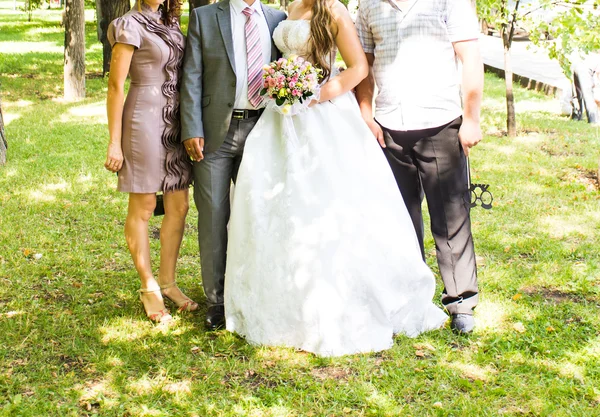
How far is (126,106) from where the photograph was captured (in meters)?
4.07

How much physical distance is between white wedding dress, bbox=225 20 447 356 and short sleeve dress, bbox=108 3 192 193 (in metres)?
0.50

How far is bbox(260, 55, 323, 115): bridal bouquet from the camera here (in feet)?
12.1

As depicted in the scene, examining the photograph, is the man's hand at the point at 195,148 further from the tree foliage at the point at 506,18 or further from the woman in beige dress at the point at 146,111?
the tree foliage at the point at 506,18

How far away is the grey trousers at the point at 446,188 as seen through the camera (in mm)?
4020

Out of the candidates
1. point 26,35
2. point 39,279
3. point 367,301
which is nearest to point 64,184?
point 39,279

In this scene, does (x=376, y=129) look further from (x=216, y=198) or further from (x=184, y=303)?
(x=184, y=303)

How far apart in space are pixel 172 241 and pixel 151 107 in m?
0.92

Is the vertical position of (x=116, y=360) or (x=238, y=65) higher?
(x=238, y=65)

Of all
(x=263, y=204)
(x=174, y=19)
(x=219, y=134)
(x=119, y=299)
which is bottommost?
(x=119, y=299)

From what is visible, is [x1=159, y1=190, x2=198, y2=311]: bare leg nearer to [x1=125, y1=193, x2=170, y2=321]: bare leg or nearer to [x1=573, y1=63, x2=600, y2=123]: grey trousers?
[x1=125, y1=193, x2=170, y2=321]: bare leg

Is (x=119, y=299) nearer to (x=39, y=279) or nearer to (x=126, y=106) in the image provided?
(x=39, y=279)

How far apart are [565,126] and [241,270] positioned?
8285 millimetres

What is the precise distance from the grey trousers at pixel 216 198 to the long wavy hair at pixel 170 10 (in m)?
0.72

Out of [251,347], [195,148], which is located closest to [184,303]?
[251,347]
